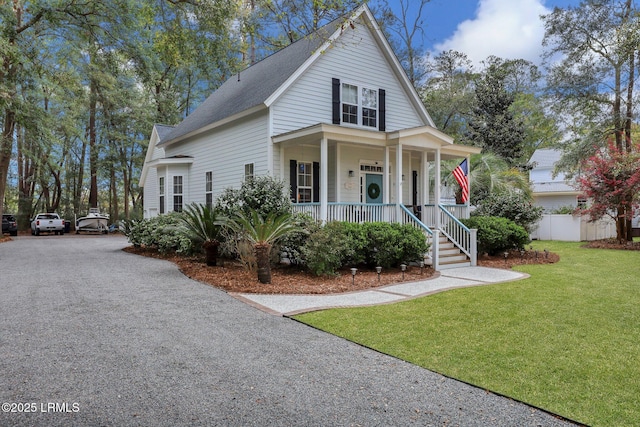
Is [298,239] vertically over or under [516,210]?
under

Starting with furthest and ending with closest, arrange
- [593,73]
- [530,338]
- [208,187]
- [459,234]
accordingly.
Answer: [593,73] → [208,187] → [459,234] → [530,338]

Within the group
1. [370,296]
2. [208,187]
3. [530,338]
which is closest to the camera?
[530,338]

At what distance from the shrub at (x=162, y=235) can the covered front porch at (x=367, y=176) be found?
10.7 feet

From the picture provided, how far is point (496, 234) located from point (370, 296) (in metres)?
6.78

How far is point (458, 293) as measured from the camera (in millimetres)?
7719

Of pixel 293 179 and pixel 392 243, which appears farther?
pixel 293 179

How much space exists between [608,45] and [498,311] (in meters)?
17.7

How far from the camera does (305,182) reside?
1347 cm

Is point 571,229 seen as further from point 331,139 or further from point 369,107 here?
point 331,139

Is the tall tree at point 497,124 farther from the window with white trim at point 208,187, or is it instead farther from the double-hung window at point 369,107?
the window with white trim at point 208,187

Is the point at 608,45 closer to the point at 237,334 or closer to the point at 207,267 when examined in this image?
the point at 207,267

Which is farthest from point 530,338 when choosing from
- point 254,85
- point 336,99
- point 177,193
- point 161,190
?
point 161,190

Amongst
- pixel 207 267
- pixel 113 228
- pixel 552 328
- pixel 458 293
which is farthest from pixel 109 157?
pixel 552 328

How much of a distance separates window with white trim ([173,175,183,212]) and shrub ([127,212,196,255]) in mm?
1934
